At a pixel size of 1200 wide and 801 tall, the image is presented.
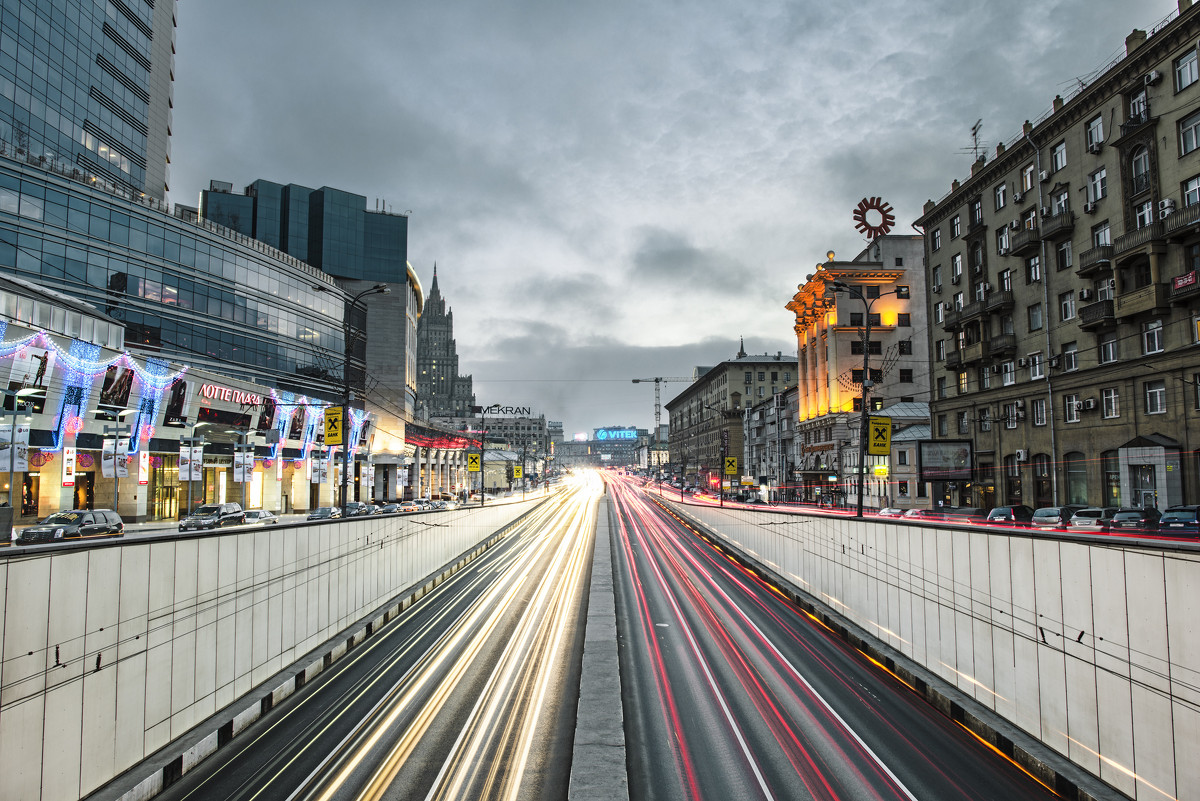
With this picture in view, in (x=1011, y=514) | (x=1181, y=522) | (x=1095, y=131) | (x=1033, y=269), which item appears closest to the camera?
(x=1181, y=522)

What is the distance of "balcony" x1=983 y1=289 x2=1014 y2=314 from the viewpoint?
45.3 metres

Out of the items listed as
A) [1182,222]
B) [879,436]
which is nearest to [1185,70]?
[1182,222]

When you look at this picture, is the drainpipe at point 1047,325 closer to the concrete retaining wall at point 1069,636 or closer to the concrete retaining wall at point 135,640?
the concrete retaining wall at point 1069,636

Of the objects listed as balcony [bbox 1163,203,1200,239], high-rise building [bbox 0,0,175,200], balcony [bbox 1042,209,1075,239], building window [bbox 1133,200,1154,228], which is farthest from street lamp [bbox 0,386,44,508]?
balcony [bbox 1042,209,1075,239]

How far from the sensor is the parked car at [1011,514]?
35.7 meters

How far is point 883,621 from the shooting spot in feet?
57.0

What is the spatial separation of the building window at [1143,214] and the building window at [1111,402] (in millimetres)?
9151

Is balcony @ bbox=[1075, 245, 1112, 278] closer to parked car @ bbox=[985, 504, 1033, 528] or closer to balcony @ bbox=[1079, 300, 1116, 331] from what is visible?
balcony @ bbox=[1079, 300, 1116, 331]

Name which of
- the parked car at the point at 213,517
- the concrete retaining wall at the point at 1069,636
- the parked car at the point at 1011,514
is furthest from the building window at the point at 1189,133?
the parked car at the point at 213,517

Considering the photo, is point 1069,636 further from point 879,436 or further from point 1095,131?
point 1095,131

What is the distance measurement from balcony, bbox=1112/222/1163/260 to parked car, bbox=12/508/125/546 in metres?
51.3

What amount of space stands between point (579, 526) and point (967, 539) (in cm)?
4638

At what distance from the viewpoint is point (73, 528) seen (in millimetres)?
28594

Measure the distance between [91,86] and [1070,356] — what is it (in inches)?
3566
